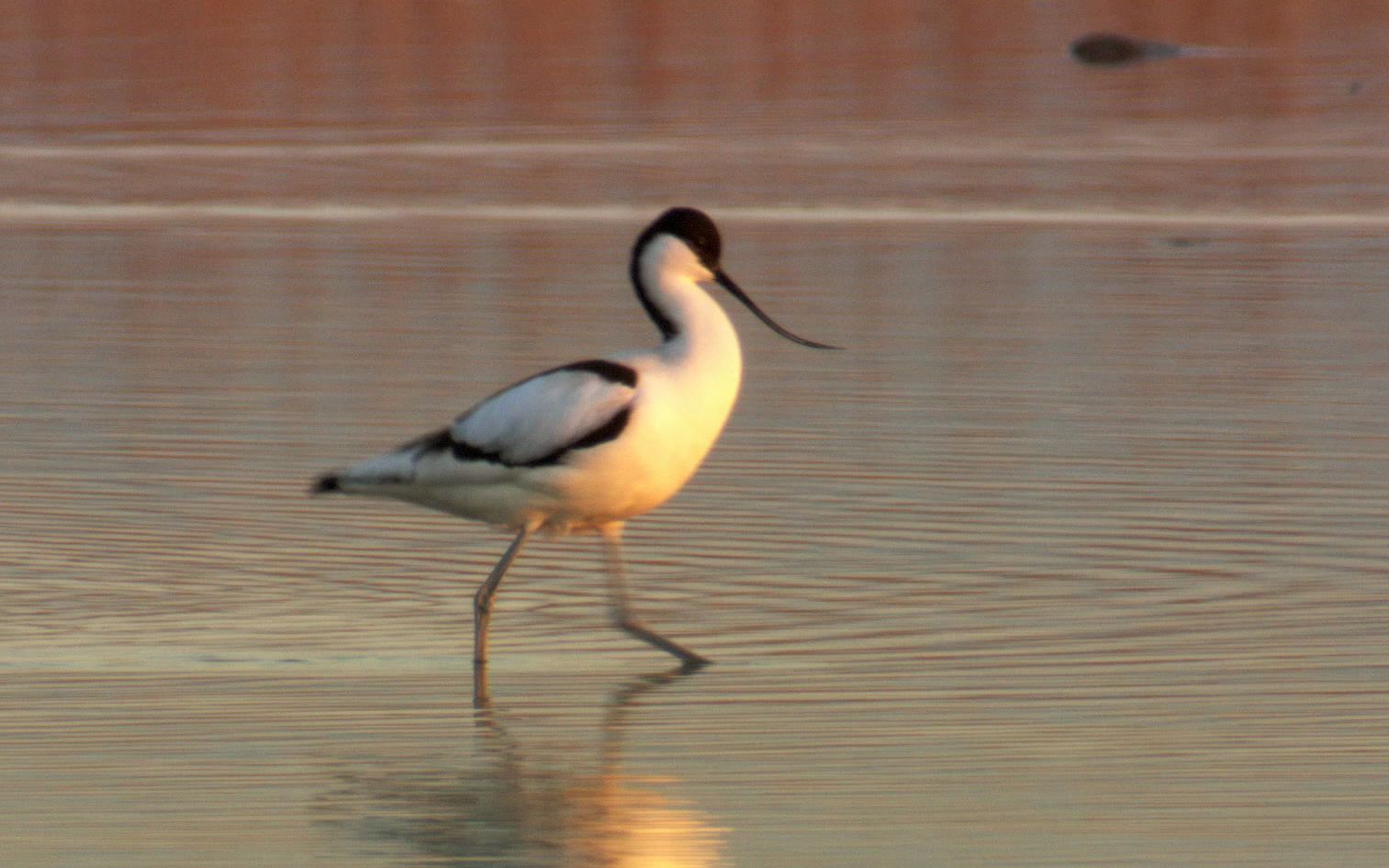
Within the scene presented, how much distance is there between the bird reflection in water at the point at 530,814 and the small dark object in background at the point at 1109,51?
25.9 meters

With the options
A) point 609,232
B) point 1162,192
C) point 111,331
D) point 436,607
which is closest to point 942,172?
point 1162,192

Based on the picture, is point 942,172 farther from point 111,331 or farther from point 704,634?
point 704,634

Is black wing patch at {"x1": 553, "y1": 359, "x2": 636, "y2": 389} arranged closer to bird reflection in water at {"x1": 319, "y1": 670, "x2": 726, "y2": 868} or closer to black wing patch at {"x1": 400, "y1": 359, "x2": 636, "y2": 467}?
black wing patch at {"x1": 400, "y1": 359, "x2": 636, "y2": 467}

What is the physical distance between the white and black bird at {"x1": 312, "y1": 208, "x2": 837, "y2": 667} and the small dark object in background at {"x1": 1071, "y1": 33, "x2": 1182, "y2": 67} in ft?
79.3

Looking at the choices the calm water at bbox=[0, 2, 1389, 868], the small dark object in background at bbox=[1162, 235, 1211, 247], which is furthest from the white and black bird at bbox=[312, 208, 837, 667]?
the small dark object in background at bbox=[1162, 235, 1211, 247]

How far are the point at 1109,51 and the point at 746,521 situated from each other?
2327 cm

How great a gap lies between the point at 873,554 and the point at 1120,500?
1.20 m

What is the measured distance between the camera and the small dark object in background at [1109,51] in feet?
105

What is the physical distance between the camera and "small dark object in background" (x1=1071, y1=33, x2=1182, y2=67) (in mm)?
31953

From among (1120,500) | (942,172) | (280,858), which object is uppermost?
(280,858)

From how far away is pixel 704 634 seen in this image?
7.98 m

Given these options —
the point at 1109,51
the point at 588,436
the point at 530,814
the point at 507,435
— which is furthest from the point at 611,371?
the point at 1109,51

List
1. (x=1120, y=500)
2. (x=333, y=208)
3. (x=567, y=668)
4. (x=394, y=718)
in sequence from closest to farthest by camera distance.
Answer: (x=394, y=718) < (x=567, y=668) < (x=1120, y=500) < (x=333, y=208)

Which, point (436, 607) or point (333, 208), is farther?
point (333, 208)
